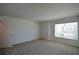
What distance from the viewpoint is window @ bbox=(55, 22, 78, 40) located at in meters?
5.39

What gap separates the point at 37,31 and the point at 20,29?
2974 mm

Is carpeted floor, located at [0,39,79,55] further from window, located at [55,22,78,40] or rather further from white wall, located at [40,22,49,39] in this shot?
white wall, located at [40,22,49,39]

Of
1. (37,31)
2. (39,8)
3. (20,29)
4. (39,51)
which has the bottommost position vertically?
(39,51)

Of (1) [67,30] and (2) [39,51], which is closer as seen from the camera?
(2) [39,51]

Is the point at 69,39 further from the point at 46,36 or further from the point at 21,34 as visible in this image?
the point at 21,34

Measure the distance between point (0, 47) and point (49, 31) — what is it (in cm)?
499

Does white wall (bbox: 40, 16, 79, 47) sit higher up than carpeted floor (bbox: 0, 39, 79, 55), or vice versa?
white wall (bbox: 40, 16, 79, 47)

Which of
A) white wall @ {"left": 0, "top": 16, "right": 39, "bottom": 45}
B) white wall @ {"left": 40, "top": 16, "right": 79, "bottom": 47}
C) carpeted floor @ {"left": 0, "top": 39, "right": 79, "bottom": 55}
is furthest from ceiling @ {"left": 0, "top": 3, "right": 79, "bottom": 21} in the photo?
carpeted floor @ {"left": 0, "top": 39, "right": 79, "bottom": 55}

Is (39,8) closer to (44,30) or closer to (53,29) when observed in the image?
(53,29)

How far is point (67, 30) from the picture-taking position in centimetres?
601

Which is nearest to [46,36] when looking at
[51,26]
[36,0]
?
[51,26]

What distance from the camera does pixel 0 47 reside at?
4.65 metres

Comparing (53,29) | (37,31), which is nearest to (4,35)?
(37,31)

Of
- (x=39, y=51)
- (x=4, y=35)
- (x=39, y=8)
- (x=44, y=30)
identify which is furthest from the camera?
(x=44, y=30)
